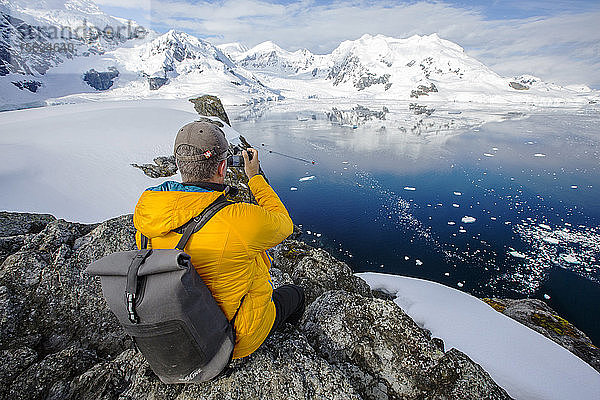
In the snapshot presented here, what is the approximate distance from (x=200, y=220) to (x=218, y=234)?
0.15m

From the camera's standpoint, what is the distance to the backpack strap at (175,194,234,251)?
73.8 inches

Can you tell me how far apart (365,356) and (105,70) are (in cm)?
23453

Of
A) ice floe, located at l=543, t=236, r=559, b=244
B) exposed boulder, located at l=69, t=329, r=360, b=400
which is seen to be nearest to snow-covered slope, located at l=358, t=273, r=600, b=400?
exposed boulder, located at l=69, t=329, r=360, b=400

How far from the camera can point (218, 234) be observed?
75.9 inches

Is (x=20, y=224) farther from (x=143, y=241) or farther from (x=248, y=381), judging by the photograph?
(x=248, y=381)

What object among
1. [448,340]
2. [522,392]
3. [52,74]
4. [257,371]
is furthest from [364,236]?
[52,74]

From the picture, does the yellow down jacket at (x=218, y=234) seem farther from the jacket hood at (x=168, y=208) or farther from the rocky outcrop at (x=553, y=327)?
the rocky outcrop at (x=553, y=327)

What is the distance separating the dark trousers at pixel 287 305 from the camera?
9.89 ft

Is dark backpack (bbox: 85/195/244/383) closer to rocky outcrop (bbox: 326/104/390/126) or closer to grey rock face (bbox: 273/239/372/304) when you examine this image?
grey rock face (bbox: 273/239/372/304)

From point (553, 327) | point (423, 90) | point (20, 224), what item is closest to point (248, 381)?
Answer: point (20, 224)

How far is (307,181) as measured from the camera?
888 inches

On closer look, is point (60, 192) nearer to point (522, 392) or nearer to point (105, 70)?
point (522, 392)

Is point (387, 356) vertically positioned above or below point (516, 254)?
above

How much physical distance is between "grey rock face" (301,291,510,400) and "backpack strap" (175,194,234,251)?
2257 millimetres
